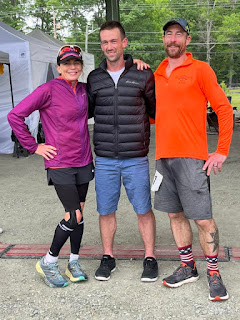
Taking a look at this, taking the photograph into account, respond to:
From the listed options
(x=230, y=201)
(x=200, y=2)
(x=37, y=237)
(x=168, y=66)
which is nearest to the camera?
(x=168, y=66)

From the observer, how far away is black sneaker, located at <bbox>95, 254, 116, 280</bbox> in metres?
3.16

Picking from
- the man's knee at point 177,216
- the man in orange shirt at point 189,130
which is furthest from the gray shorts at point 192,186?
the man's knee at point 177,216

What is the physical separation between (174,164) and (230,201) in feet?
8.83

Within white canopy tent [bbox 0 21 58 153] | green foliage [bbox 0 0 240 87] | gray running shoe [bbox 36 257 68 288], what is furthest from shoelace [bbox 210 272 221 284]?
green foliage [bbox 0 0 240 87]

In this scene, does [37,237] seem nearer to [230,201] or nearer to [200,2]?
[230,201]

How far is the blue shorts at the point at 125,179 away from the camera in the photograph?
3.14m

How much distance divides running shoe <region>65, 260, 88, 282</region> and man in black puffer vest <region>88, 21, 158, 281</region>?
0.11 m

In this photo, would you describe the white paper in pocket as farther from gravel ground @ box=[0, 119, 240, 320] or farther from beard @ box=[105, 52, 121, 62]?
beard @ box=[105, 52, 121, 62]

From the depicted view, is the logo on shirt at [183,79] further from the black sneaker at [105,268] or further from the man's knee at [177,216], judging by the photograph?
the black sneaker at [105,268]

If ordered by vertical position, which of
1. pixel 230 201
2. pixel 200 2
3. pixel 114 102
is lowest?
pixel 230 201

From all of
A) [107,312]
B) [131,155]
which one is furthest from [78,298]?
[131,155]

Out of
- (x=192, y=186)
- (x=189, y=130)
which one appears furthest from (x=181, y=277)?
(x=189, y=130)

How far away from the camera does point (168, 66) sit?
9.52ft

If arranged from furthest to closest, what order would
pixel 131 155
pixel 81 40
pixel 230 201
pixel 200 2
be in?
pixel 200 2
pixel 81 40
pixel 230 201
pixel 131 155
